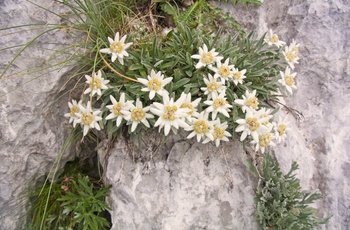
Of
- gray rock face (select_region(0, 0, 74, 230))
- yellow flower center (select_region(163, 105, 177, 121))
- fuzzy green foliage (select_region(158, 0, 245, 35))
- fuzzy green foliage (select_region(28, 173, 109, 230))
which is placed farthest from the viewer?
fuzzy green foliage (select_region(158, 0, 245, 35))

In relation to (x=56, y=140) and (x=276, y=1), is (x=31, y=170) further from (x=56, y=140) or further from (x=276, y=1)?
(x=276, y=1)

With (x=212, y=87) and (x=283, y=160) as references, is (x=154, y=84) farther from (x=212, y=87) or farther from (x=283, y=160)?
(x=283, y=160)

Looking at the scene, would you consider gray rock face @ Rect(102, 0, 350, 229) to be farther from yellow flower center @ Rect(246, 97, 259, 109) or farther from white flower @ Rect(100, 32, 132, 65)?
white flower @ Rect(100, 32, 132, 65)

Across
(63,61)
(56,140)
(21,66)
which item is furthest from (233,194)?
(21,66)

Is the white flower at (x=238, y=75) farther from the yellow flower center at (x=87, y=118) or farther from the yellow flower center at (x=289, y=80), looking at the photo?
the yellow flower center at (x=87, y=118)

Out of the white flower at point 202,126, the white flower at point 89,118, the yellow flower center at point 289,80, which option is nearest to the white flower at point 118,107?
the white flower at point 89,118

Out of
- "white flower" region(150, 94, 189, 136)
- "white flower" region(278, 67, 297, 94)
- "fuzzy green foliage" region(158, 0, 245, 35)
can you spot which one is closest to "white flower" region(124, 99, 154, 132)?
"white flower" region(150, 94, 189, 136)
